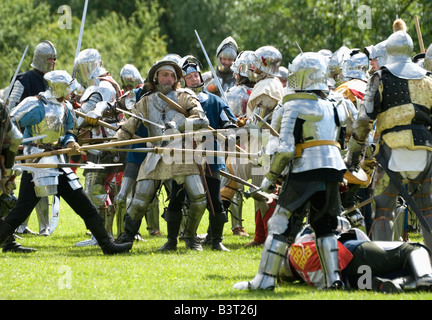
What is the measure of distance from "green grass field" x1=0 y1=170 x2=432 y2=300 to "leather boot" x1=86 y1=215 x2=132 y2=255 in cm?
10

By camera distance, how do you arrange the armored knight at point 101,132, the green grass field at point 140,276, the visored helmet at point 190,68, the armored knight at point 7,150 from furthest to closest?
the armored knight at point 101,132 < the visored helmet at point 190,68 < the armored knight at point 7,150 < the green grass field at point 140,276

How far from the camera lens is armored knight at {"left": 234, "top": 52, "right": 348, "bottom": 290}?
6.62 metres

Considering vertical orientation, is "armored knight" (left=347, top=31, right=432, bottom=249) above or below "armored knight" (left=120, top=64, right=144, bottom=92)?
below

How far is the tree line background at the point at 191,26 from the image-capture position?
24906mm

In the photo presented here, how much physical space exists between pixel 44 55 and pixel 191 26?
28.4 meters

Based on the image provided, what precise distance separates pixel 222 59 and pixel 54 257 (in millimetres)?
3784

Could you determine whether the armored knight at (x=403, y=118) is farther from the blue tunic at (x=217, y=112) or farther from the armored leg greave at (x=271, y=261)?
the blue tunic at (x=217, y=112)

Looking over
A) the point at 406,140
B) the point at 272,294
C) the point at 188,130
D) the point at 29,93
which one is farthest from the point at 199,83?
the point at 272,294

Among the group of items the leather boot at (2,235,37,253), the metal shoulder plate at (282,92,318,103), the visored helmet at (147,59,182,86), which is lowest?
the leather boot at (2,235,37,253)

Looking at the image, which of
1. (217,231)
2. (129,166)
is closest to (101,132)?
(129,166)

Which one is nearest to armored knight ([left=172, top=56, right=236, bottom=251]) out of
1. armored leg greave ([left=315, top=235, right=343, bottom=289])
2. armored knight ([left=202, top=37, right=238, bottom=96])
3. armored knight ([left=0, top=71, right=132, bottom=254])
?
armored knight ([left=0, top=71, right=132, bottom=254])

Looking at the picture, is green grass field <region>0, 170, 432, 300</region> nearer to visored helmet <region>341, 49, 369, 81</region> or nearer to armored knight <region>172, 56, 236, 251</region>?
armored knight <region>172, 56, 236, 251</region>

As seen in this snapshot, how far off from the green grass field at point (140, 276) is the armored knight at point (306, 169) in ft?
0.83

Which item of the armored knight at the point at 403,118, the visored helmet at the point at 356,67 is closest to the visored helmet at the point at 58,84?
the visored helmet at the point at 356,67
